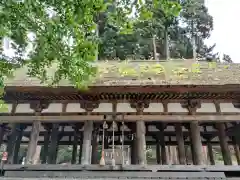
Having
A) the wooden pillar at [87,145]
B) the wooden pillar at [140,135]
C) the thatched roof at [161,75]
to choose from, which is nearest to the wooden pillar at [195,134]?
the thatched roof at [161,75]

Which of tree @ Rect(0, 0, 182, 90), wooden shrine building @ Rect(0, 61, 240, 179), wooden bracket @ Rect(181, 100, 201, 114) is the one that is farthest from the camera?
wooden bracket @ Rect(181, 100, 201, 114)

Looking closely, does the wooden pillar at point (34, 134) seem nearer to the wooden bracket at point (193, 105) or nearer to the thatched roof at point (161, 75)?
the thatched roof at point (161, 75)

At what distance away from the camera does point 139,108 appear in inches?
320

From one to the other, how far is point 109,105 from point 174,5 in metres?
4.91

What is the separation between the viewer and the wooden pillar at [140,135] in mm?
7542

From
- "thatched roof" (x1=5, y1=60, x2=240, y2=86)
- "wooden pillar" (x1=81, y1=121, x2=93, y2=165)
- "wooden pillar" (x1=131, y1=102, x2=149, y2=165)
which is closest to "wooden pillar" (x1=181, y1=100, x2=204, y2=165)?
"thatched roof" (x1=5, y1=60, x2=240, y2=86)

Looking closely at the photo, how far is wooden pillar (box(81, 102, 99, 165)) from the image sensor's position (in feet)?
24.9

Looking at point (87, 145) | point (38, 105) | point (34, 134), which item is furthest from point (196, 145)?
point (38, 105)

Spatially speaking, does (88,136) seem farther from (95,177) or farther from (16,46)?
(16,46)

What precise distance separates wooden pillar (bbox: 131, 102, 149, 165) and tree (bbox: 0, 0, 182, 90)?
3.44m

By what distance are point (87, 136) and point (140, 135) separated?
185 cm

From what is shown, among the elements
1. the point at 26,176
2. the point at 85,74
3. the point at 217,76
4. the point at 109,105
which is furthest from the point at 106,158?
the point at 217,76

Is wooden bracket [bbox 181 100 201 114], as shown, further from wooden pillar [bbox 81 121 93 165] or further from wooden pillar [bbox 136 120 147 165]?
wooden pillar [bbox 81 121 93 165]

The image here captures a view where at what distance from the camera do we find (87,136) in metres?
7.82
